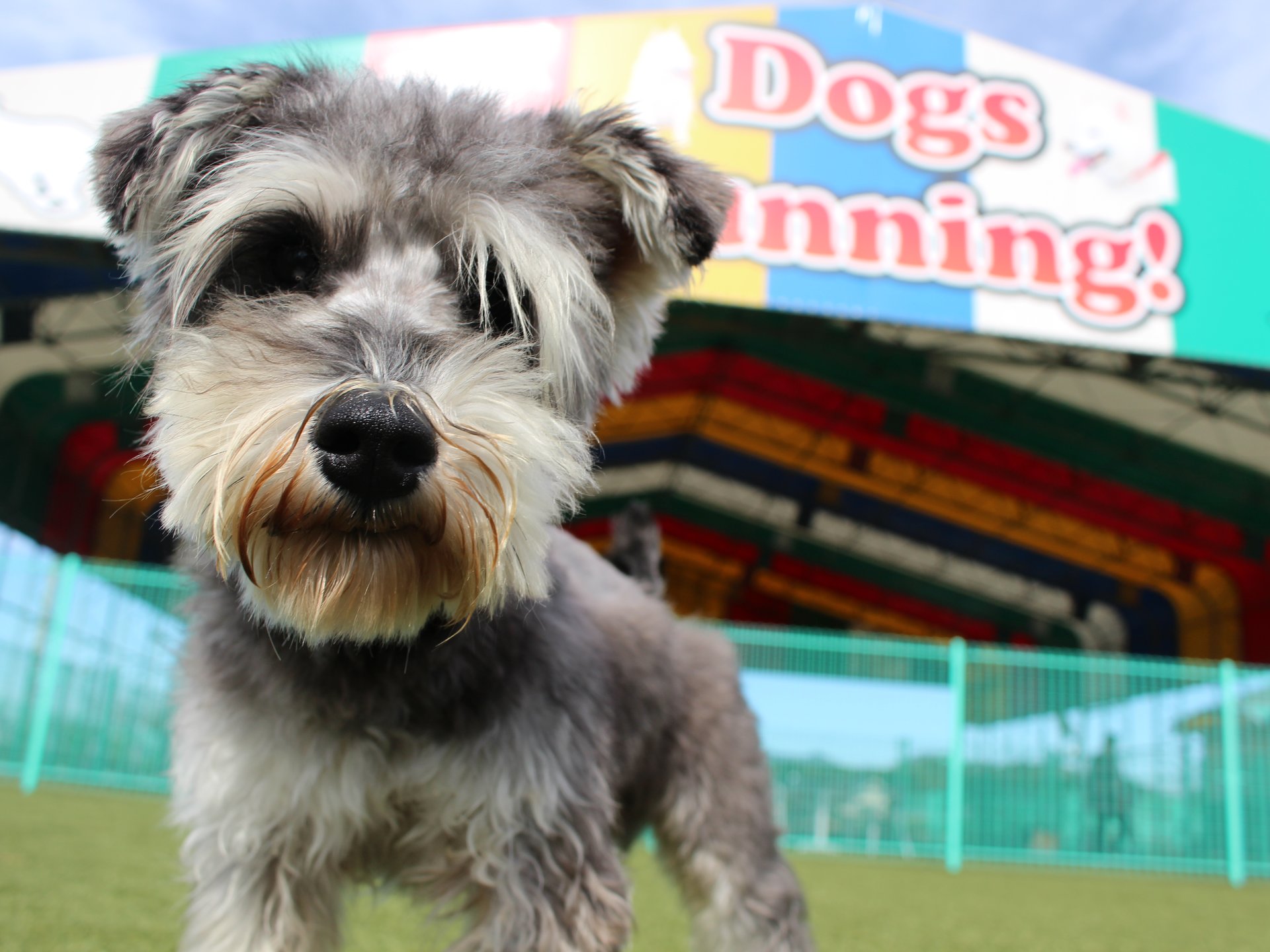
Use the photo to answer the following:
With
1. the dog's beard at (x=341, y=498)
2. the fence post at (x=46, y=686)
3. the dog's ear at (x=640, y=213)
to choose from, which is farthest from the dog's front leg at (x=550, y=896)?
the fence post at (x=46, y=686)

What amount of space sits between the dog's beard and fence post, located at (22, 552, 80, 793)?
9.95m

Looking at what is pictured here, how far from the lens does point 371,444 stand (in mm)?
1476

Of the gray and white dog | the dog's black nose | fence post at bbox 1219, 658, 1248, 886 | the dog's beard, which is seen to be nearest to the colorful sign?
fence post at bbox 1219, 658, 1248, 886

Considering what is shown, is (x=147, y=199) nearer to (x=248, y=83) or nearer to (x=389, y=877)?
(x=248, y=83)

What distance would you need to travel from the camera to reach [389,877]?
2.20 m

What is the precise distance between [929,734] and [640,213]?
33.4 feet

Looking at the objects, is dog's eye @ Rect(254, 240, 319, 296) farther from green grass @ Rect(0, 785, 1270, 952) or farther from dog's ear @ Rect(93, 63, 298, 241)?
green grass @ Rect(0, 785, 1270, 952)

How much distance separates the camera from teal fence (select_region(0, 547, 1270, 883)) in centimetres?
1025

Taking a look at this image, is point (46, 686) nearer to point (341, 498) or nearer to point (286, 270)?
point (286, 270)

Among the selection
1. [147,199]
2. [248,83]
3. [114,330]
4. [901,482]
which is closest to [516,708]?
[147,199]

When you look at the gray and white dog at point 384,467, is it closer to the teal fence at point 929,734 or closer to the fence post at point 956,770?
the teal fence at point 929,734

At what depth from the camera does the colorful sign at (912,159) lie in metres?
10.2

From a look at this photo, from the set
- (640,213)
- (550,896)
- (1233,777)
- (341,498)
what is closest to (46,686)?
(550,896)

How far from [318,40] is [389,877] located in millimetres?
9919
